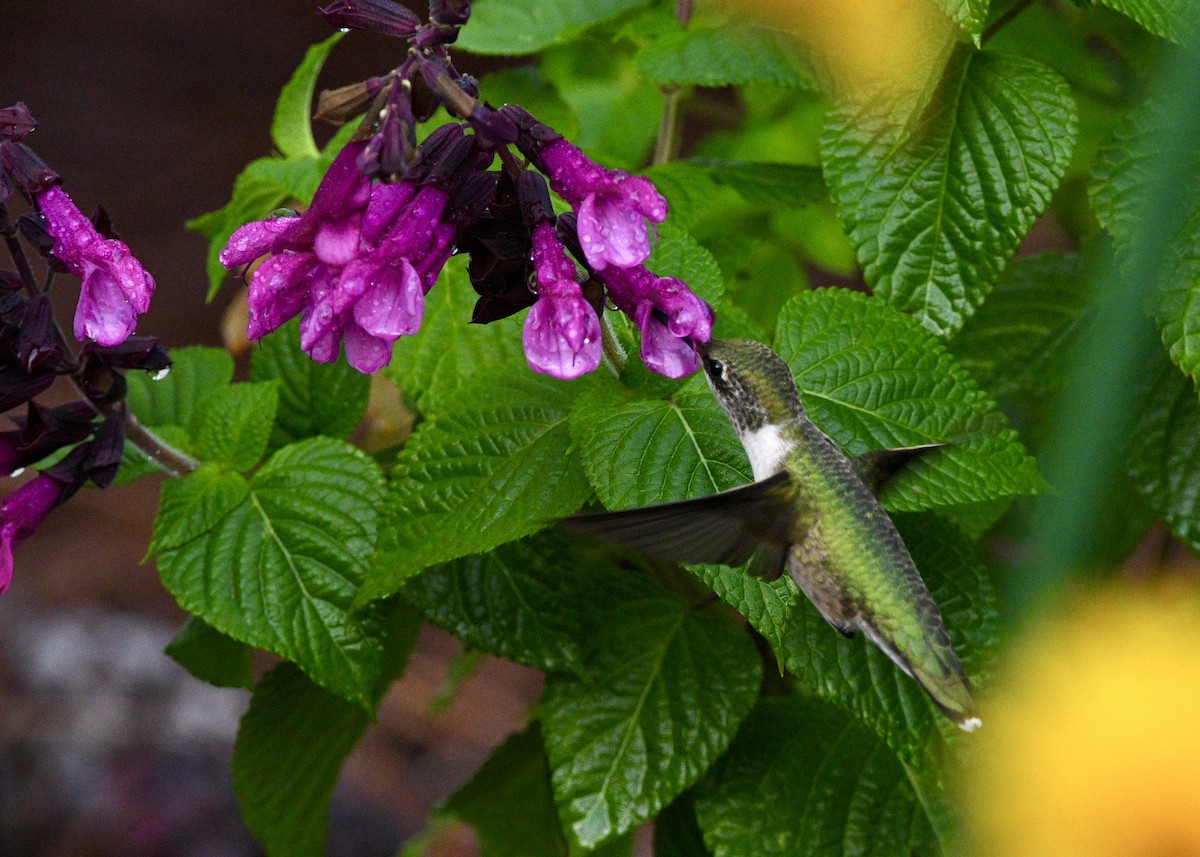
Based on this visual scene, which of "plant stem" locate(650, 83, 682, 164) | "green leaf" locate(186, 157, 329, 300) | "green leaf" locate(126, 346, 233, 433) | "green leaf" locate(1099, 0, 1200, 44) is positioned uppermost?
"green leaf" locate(1099, 0, 1200, 44)

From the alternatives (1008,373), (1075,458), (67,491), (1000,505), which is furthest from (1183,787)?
(67,491)

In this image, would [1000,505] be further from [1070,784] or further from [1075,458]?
[1075,458]

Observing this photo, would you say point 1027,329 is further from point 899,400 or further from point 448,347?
→ point 448,347

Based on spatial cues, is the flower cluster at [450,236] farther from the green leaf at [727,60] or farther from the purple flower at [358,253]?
the green leaf at [727,60]

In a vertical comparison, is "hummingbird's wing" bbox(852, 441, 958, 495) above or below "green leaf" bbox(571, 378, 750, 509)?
above

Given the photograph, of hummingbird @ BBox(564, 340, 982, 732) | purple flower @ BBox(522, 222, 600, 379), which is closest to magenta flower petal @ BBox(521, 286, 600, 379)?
purple flower @ BBox(522, 222, 600, 379)

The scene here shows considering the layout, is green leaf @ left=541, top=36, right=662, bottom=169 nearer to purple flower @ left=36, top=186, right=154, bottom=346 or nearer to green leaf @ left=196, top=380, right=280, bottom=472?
green leaf @ left=196, top=380, right=280, bottom=472

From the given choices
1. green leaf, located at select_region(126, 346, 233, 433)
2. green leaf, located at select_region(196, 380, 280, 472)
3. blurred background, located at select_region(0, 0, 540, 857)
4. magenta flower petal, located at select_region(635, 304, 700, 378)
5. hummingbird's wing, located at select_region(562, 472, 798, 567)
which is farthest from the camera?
blurred background, located at select_region(0, 0, 540, 857)
